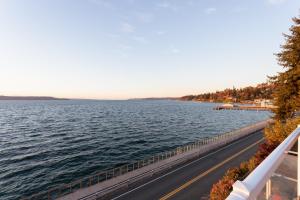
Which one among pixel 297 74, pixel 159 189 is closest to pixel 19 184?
pixel 159 189

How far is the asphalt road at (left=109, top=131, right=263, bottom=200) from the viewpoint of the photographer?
1791 centimetres

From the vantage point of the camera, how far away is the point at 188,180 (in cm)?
2072

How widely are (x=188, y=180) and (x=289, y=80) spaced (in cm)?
2105

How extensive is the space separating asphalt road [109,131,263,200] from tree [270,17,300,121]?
8922 mm

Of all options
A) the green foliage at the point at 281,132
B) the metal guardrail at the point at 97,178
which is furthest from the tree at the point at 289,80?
the metal guardrail at the point at 97,178

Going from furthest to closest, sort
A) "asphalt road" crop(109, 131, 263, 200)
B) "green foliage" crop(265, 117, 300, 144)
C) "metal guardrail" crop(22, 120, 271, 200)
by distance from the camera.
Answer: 1. "green foliage" crop(265, 117, 300, 144)
2. "metal guardrail" crop(22, 120, 271, 200)
3. "asphalt road" crop(109, 131, 263, 200)

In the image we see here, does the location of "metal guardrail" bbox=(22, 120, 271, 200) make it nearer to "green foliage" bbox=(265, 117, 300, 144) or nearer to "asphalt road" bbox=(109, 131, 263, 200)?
"asphalt road" bbox=(109, 131, 263, 200)

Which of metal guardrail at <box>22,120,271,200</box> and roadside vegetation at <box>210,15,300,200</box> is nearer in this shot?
metal guardrail at <box>22,120,271,200</box>

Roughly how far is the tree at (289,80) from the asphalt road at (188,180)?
8922 mm

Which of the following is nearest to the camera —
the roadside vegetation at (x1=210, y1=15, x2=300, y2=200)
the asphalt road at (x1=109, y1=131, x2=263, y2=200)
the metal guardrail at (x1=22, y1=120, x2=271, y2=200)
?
the asphalt road at (x1=109, y1=131, x2=263, y2=200)

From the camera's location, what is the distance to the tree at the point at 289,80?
85.9 ft

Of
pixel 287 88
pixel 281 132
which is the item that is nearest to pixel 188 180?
pixel 281 132

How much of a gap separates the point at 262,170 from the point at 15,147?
56964 mm

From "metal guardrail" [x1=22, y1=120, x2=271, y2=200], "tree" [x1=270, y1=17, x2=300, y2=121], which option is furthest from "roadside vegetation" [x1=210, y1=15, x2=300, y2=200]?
"metal guardrail" [x1=22, y1=120, x2=271, y2=200]
